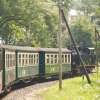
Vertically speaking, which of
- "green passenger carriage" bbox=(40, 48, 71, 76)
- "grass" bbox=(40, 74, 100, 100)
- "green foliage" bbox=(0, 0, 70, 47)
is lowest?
"grass" bbox=(40, 74, 100, 100)

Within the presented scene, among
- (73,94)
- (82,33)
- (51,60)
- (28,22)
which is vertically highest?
(28,22)

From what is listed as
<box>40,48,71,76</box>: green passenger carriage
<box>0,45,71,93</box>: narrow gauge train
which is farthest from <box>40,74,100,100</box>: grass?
<box>40,48,71,76</box>: green passenger carriage

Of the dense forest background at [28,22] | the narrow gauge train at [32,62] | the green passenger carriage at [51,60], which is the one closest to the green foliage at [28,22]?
the dense forest background at [28,22]

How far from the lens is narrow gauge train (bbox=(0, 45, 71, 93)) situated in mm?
24656

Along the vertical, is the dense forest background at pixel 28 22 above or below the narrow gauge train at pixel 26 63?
above

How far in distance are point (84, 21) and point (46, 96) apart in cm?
6451

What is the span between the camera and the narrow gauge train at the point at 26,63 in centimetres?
2466

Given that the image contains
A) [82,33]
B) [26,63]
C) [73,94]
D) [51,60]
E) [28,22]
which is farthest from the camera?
[82,33]

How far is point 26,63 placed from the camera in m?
33.9

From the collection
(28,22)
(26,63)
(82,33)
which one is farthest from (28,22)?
(82,33)

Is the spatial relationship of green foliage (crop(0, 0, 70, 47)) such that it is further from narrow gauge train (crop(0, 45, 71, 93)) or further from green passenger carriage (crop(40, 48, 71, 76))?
narrow gauge train (crop(0, 45, 71, 93))

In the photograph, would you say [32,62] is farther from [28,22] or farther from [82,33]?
[82,33]

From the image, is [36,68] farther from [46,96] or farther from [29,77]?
[46,96]

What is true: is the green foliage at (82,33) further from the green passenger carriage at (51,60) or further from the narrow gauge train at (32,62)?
the green passenger carriage at (51,60)
